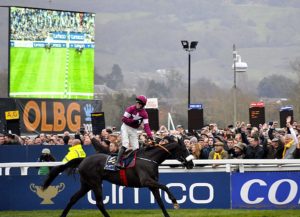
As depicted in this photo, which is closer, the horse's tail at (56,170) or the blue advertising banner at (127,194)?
the horse's tail at (56,170)

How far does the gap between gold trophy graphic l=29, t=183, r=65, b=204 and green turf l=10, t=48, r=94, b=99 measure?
1562 centimetres

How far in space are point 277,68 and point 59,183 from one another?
160 meters

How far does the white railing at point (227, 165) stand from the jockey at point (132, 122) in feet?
7.75

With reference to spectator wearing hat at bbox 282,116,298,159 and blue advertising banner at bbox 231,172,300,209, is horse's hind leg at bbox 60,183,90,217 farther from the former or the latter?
spectator wearing hat at bbox 282,116,298,159

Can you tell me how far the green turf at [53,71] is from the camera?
37219 mm

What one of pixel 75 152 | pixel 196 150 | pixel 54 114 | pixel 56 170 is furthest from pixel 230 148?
pixel 54 114

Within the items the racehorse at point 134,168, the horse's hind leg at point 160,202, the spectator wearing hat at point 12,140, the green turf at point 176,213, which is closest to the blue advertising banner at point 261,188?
the green turf at point 176,213

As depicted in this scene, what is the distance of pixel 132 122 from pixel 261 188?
407 centimetres

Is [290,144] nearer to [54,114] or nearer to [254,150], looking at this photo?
[254,150]

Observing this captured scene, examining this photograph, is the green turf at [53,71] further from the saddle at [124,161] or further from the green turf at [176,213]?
the saddle at [124,161]

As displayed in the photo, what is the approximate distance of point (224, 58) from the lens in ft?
630

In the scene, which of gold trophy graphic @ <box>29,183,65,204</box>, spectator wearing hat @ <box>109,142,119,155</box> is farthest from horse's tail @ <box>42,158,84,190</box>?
spectator wearing hat @ <box>109,142,119,155</box>

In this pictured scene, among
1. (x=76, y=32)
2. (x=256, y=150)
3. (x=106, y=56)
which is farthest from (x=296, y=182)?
(x=106, y=56)

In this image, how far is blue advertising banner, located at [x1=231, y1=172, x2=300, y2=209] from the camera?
21.5m
